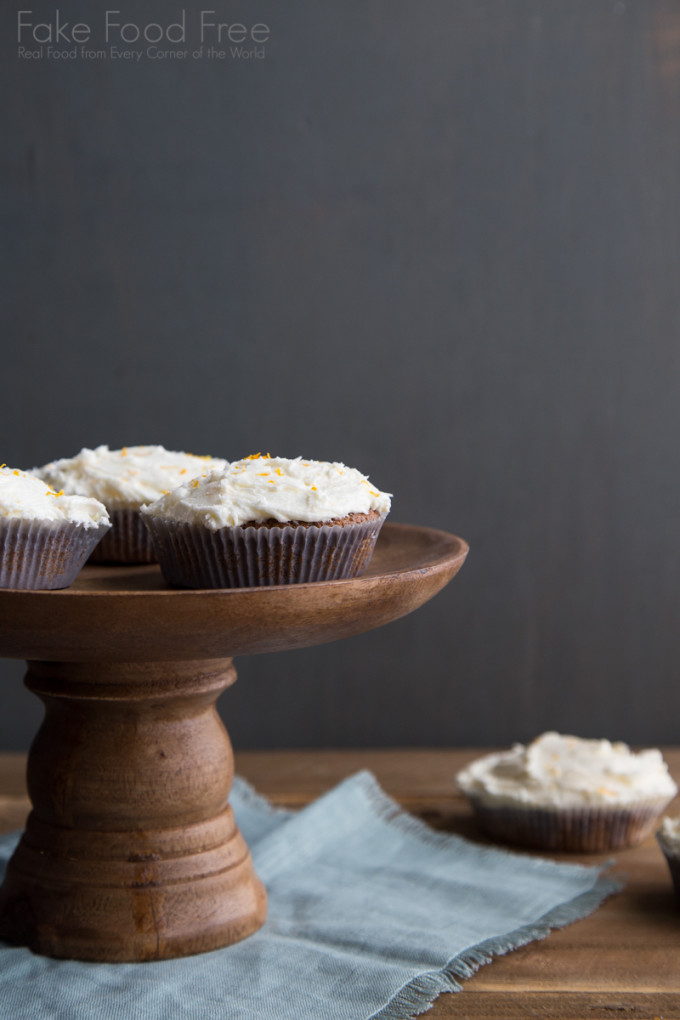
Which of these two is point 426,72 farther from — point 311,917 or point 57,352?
point 311,917

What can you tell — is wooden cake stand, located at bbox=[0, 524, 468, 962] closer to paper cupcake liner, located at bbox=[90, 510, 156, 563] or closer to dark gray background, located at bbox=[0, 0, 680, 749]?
paper cupcake liner, located at bbox=[90, 510, 156, 563]

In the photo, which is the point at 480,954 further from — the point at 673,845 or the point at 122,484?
the point at 122,484

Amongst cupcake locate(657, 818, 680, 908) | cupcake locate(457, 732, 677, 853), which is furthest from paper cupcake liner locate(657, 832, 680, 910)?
cupcake locate(457, 732, 677, 853)

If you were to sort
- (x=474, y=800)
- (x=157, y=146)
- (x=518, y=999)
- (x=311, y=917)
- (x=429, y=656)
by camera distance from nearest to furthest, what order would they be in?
(x=518, y=999), (x=311, y=917), (x=474, y=800), (x=157, y=146), (x=429, y=656)

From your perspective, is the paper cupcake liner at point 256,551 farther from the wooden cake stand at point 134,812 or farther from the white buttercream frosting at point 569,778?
the white buttercream frosting at point 569,778

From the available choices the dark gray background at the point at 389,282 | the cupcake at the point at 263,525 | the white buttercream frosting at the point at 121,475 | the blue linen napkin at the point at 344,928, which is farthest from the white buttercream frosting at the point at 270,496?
the dark gray background at the point at 389,282

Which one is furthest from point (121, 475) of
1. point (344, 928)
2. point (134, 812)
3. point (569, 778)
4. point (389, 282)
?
point (389, 282)

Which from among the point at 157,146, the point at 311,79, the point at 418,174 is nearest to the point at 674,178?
the point at 418,174
